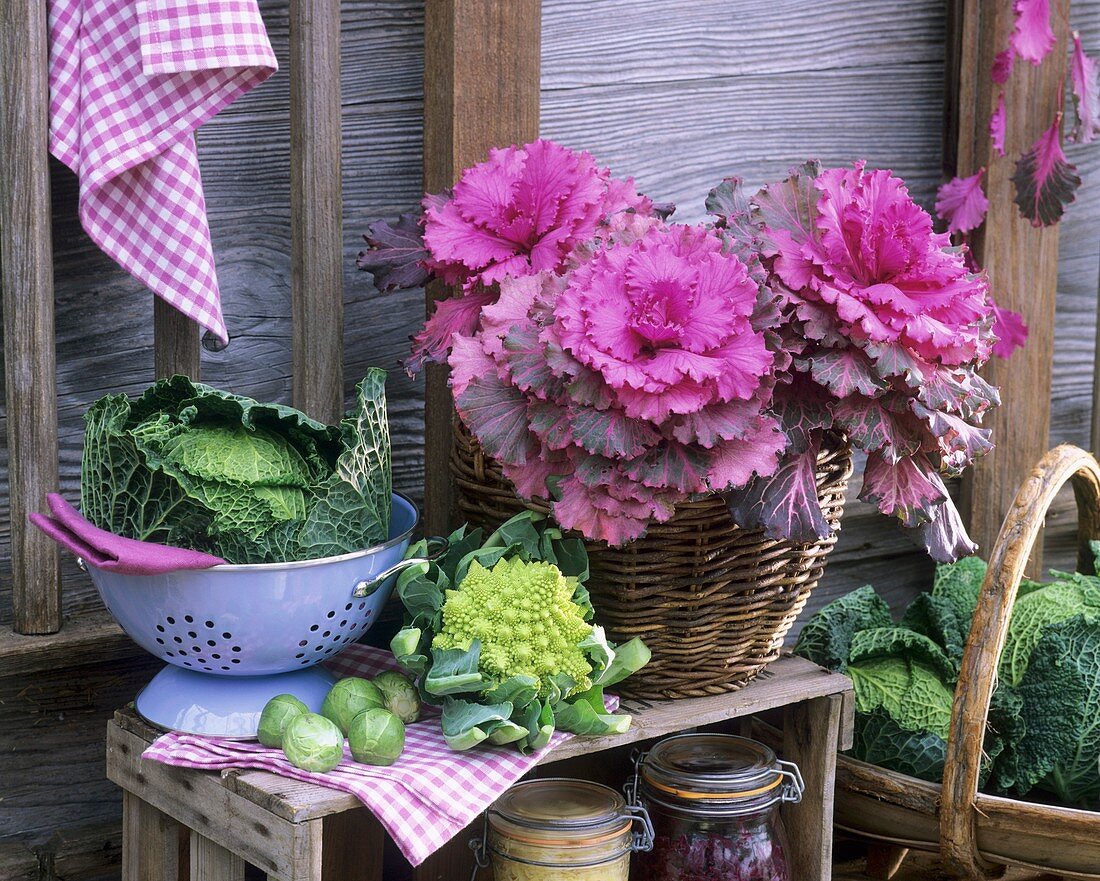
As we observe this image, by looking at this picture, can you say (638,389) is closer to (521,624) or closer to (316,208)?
(521,624)

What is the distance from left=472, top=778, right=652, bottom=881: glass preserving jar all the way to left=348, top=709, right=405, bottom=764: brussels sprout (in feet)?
0.72

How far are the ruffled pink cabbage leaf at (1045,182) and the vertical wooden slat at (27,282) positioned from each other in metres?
1.67

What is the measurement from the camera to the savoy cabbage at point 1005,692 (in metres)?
1.70

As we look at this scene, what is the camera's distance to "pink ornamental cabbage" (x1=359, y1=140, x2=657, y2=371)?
4.52ft

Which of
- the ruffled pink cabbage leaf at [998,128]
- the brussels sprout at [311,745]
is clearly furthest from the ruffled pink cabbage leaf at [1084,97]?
the brussels sprout at [311,745]

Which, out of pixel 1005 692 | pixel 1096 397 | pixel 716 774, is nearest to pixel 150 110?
pixel 716 774

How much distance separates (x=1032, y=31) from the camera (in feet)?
6.94

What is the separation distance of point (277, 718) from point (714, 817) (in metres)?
0.54

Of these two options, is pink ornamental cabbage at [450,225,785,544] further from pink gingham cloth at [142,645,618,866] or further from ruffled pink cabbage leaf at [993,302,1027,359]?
ruffled pink cabbage leaf at [993,302,1027,359]

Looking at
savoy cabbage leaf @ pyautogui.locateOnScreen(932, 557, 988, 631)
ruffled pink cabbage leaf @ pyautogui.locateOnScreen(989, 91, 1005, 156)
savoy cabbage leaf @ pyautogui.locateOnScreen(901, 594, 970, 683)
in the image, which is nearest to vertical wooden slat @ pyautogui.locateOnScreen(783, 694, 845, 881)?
savoy cabbage leaf @ pyautogui.locateOnScreen(901, 594, 970, 683)

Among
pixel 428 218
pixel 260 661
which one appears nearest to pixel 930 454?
pixel 428 218

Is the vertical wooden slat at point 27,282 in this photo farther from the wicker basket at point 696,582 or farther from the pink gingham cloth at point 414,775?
the wicker basket at point 696,582

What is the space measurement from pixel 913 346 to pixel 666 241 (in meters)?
0.30

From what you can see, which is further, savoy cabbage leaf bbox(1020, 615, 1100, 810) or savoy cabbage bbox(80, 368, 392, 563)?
savoy cabbage leaf bbox(1020, 615, 1100, 810)
